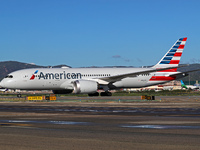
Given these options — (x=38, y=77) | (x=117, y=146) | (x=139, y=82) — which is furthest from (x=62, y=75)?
(x=117, y=146)

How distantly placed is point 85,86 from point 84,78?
16.4 ft

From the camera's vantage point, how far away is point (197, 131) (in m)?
17.0

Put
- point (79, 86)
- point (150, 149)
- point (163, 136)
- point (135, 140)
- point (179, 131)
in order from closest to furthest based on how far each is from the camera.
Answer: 1. point (150, 149)
2. point (135, 140)
3. point (163, 136)
4. point (179, 131)
5. point (79, 86)

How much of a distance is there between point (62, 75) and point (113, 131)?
48518 millimetres

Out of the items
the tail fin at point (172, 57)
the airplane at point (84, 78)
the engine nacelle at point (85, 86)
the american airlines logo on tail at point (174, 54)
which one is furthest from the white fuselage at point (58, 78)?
the american airlines logo on tail at point (174, 54)

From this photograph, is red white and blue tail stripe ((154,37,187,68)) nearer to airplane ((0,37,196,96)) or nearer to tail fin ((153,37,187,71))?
tail fin ((153,37,187,71))

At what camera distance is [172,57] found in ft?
239

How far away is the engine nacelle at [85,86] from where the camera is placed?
2414 inches

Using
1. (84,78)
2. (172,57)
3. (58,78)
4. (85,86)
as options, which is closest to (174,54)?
(172,57)

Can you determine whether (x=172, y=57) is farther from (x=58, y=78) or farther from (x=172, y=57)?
(x=58, y=78)

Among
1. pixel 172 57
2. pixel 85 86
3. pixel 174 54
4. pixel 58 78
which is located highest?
pixel 174 54

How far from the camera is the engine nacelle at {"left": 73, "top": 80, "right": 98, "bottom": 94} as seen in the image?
201 ft

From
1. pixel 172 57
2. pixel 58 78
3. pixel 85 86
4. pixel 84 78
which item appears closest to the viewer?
pixel 85 86

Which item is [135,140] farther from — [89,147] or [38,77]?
[38,77]
